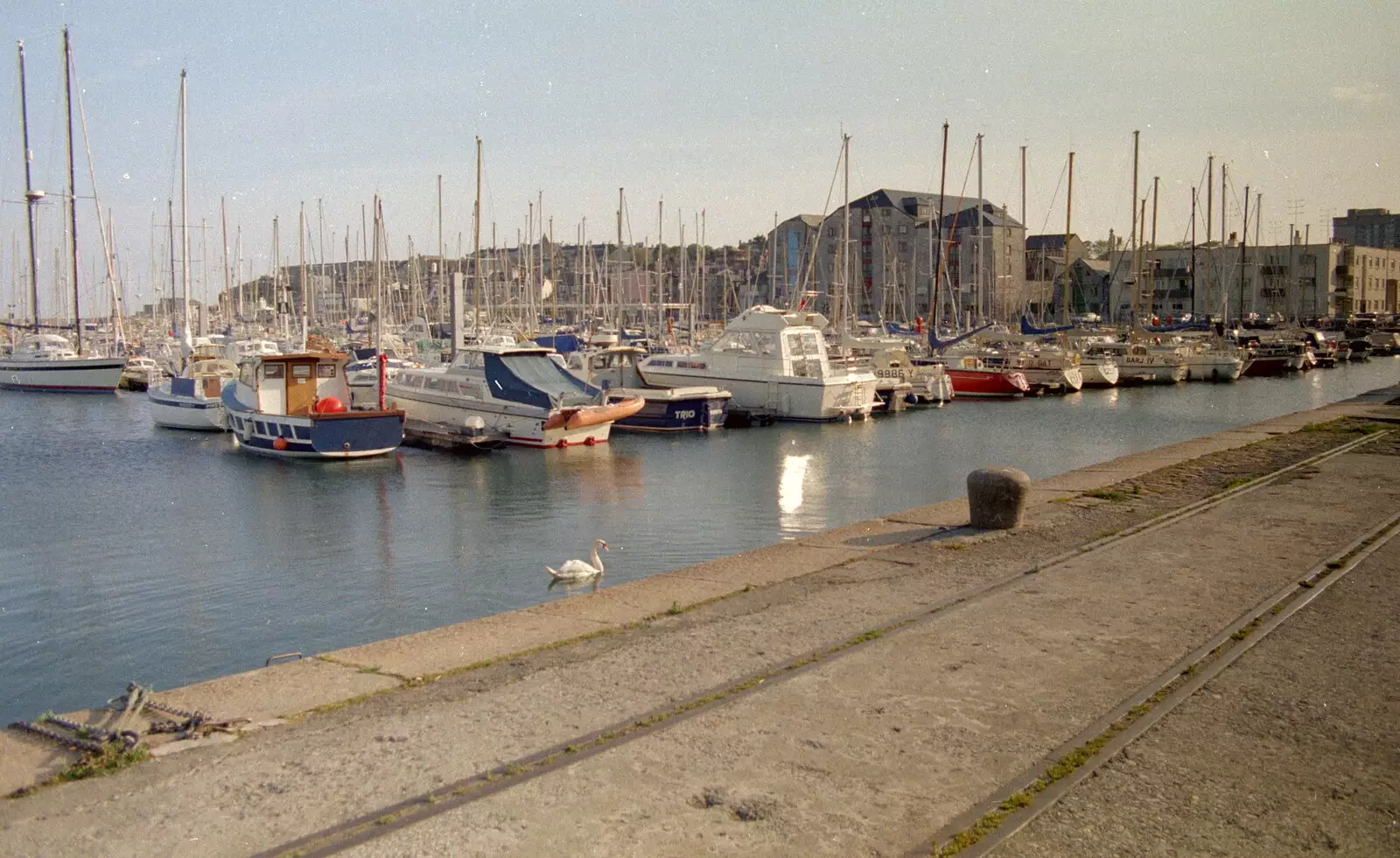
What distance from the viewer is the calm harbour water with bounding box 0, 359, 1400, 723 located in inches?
567

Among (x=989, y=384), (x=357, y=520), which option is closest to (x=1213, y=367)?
(x=989, y=384)

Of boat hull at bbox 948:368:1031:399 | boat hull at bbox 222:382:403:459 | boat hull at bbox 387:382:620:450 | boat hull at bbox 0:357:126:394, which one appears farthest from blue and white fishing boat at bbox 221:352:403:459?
boat hull at bbox 948:368:1031:399

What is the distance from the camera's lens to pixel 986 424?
43.7 meters

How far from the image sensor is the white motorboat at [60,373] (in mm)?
58469

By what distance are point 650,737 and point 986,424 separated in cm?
3799

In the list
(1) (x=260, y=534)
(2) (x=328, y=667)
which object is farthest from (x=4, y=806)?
(1) (x=260, y=534)

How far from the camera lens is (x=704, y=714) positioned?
7758 mm

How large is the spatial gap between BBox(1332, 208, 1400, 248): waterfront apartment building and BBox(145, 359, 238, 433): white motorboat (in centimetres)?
17348

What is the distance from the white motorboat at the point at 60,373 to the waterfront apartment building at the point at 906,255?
55543 millimetres

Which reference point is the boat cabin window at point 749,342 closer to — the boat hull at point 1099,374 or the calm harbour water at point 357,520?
the calm harbour water at point 357,520

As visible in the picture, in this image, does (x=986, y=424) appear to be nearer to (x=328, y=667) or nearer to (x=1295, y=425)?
(x=1295, y=425)

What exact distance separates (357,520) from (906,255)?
90471 millimetres

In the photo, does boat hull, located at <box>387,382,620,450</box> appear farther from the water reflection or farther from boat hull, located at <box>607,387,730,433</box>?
the water reflection

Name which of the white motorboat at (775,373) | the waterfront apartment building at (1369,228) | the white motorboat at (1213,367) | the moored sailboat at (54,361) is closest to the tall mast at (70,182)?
the moored sailboat at (54,361)
